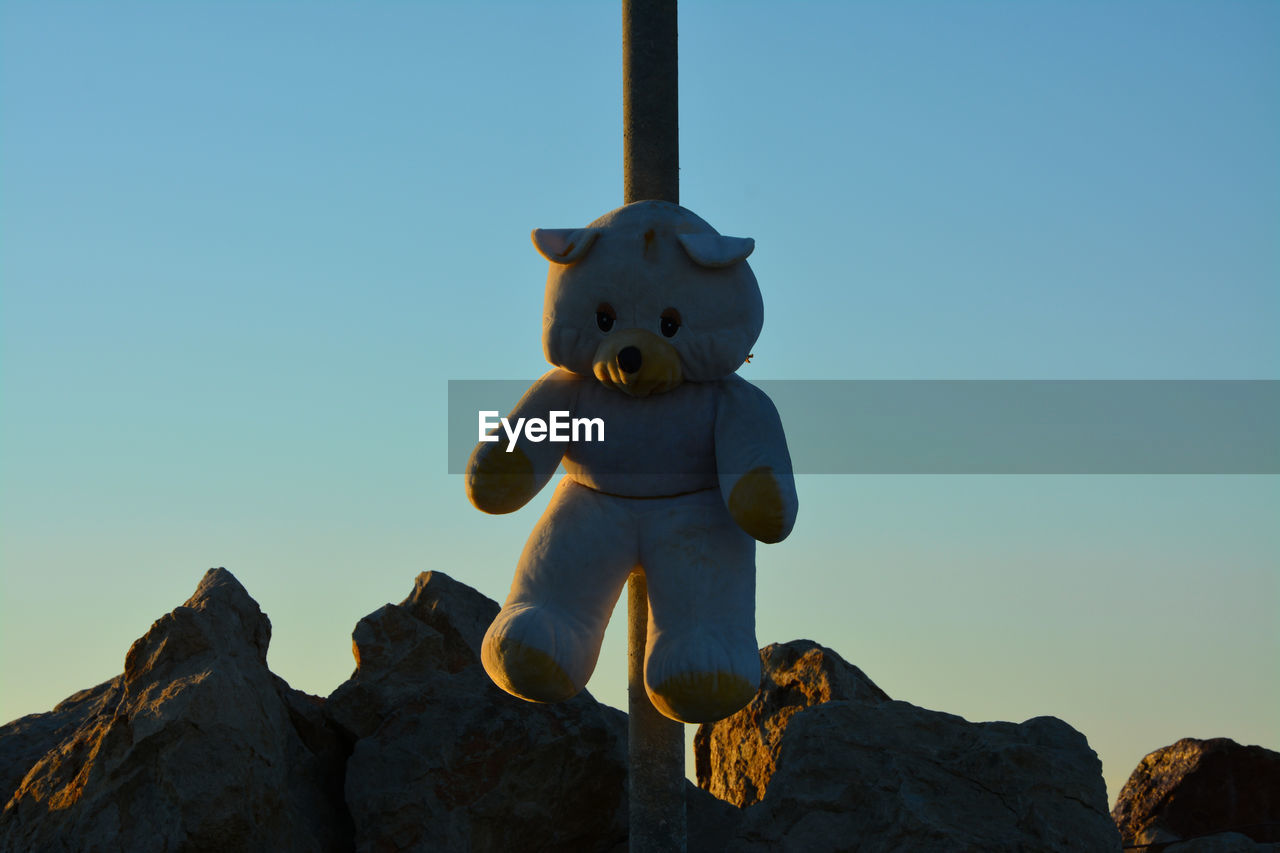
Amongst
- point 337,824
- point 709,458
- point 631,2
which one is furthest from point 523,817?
point 631,2

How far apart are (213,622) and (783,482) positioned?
9.75 feet

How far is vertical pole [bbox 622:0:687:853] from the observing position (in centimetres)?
603

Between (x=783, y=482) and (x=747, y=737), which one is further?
(x=747, y=737)

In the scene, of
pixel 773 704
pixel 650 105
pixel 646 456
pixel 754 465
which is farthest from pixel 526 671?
pixel 773 704

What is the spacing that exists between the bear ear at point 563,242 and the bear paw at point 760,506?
105cm

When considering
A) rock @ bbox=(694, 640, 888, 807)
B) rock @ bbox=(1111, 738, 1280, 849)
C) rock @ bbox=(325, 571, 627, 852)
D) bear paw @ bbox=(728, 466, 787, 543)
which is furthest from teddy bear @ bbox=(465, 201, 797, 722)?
rock @ bbox=(1111, 738, 1280, 849)

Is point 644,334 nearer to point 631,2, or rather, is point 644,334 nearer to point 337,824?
point 631,2

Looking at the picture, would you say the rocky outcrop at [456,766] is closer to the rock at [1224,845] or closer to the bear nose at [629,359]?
the rock at [1224,845]

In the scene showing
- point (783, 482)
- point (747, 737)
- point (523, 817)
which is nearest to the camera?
point (783, 482)

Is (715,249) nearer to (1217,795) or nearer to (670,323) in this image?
(670,323)

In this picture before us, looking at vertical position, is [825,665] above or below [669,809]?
above

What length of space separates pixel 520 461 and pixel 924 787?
212 cm

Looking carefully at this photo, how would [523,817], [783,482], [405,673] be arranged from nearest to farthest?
[783,482]
[523,817]
[405,673]

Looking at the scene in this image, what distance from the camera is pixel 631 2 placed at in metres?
6.30
